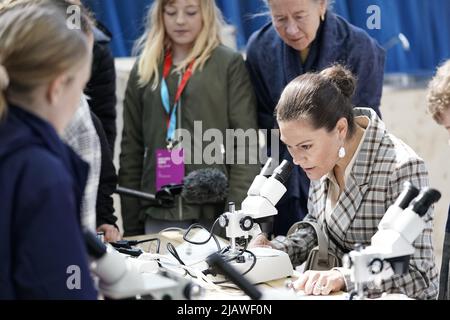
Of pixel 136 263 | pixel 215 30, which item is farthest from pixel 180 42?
pixel 136 263

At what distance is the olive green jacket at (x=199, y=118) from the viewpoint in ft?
8.96

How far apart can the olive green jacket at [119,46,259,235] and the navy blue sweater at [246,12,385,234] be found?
6cm

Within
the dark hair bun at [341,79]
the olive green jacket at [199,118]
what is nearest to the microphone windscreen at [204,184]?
the olive green jacket at [199,118]

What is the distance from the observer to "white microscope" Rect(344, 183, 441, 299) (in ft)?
4.92

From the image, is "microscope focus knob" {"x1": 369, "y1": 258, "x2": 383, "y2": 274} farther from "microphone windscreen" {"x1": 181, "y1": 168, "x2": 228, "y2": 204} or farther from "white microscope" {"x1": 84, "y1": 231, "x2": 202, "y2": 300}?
"microphone windscreen" {"x1": 181, "y1": 168, "x2": 228, "y2": 204}

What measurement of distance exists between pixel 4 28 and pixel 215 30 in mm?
1551

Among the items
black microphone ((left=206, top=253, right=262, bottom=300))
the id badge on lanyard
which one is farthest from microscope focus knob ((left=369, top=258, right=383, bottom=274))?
the id badge on lanyard

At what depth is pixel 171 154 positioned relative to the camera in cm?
276

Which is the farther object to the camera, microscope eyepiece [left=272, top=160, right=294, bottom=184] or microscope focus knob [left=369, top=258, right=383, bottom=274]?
microscope eyepiece [left=272, top=160, right=294, bottom=184]

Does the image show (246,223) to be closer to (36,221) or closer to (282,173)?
(282,173)

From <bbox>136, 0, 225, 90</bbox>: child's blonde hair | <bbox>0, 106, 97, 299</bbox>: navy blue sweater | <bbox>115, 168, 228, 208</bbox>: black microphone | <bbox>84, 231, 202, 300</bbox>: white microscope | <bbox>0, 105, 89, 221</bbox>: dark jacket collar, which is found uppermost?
<bbox>136, 0, 225, 90</bbox>: child's blonde hair

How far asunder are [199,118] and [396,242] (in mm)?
1365

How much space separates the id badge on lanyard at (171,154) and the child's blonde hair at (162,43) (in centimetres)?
5
